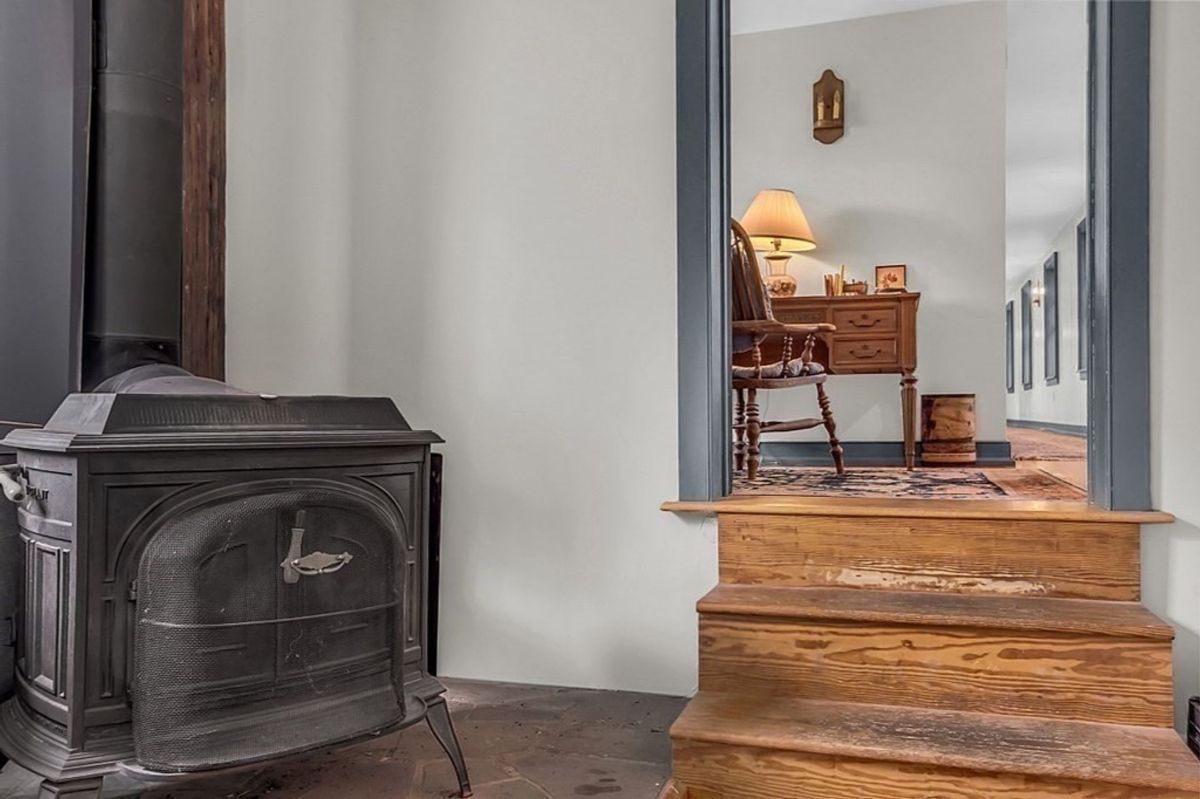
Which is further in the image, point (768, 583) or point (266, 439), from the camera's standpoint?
point (768, 583)

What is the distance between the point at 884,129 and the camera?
470 cm

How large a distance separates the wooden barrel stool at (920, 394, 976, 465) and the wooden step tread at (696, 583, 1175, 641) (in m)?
2.71

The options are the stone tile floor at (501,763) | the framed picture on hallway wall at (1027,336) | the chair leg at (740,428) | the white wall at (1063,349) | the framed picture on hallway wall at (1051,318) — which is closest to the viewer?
the stone tile floor at (501,763)

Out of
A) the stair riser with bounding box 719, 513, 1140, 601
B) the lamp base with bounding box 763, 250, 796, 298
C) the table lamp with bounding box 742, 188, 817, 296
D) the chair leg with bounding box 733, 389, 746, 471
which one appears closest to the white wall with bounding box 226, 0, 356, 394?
the stair riser with bounding box 719, 513, 1140, 601

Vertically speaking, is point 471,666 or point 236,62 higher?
point 236,62

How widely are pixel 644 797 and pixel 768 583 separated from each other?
63 centimetres

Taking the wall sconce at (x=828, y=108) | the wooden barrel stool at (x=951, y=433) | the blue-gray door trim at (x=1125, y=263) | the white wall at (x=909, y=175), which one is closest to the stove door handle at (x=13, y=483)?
the blue-gray door trim at (x=1125, y=263)

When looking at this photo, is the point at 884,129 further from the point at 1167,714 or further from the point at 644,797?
the point at 644,797

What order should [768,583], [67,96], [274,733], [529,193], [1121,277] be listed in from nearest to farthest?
[274,733]
[67,96]
[1121,277]
[768,583]
[529,193]

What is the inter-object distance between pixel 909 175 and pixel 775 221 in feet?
Answer: 2.63

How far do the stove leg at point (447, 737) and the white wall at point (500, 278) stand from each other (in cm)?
63

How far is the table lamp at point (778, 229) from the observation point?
14.7 ft

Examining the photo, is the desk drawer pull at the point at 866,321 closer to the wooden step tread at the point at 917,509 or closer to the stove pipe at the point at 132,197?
the wooden step tread at the point at 917,509

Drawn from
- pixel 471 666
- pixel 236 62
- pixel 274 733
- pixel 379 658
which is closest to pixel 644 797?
pixel 379 658
